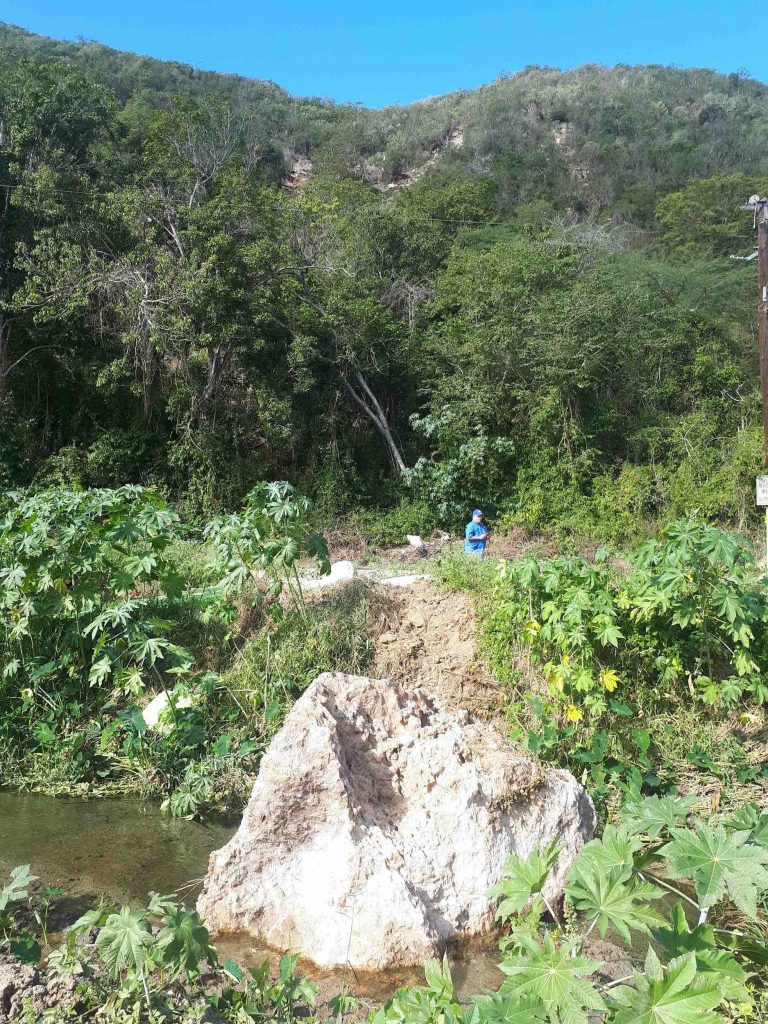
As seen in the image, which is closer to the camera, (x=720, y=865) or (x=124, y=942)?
(x=720, y=865)

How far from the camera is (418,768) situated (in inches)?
173

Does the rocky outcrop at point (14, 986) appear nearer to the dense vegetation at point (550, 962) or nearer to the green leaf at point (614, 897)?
the dense vegetation at point (550, 962)

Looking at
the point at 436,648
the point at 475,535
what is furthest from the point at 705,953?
the point at 475,535

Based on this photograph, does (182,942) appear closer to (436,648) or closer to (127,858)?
(127,858)

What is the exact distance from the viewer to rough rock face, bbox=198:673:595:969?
3693mm

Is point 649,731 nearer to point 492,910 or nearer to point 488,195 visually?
point 492,910

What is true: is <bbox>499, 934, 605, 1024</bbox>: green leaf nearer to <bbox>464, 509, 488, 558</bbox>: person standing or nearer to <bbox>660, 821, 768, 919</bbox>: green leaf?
<bbox>660, 821, 768, 919</bbox>: green leaf

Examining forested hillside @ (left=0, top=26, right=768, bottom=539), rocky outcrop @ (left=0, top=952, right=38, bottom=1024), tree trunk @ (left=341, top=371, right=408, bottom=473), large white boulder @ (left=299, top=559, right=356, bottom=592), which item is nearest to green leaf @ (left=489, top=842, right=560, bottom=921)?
rocky outcrop @ (left=0, top=952, right=38, bottom=1024)

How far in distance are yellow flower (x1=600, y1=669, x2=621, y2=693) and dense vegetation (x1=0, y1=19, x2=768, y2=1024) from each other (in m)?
0.02

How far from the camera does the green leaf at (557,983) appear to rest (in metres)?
2.24

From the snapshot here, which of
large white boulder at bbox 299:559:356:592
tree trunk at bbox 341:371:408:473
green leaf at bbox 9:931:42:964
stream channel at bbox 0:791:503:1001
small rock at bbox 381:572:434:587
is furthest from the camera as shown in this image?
tree trunk at bbox 341:371:408:473

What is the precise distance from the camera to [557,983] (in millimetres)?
2289

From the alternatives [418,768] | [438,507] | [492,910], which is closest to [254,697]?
[418,768]

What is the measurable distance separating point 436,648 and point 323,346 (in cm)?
978
